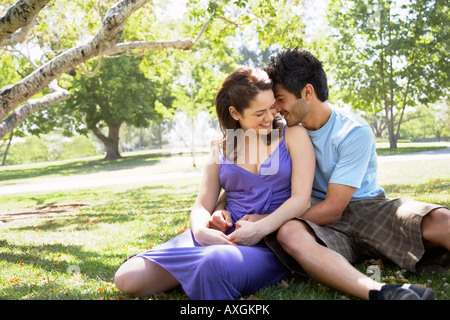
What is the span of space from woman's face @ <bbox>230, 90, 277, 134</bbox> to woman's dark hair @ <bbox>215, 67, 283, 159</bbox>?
0.12 ft

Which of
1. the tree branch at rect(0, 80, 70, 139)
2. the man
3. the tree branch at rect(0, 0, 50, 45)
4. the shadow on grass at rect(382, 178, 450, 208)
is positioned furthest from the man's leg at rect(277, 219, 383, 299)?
the tree branch at rect(0, 80, 70, 139)

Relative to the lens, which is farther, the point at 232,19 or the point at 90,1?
the point at 90,1

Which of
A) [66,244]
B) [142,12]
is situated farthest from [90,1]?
[66,244]

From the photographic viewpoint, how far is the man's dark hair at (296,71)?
12.1 ft

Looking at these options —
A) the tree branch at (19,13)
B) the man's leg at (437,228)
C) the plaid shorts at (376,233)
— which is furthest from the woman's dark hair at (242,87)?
the tree branch at (19,13)

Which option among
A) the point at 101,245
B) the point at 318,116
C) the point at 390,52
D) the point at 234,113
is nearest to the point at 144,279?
the point at 234,113

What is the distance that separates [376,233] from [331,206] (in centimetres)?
46

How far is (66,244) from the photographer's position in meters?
6.24

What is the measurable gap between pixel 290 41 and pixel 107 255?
8375 millimetres

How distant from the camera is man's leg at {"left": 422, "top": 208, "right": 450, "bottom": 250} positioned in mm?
3213

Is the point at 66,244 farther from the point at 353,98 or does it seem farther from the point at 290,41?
the point at 353,98

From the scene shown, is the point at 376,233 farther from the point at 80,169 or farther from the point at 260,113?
the point at 80,169

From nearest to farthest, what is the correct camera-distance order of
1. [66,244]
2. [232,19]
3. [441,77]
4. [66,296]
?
[66,296]
[66,244]
[232,19]
[441,77]

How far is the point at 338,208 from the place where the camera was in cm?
357
